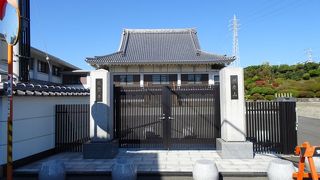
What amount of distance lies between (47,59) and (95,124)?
25912mm

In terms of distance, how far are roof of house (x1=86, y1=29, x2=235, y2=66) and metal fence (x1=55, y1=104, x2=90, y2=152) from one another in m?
15.3

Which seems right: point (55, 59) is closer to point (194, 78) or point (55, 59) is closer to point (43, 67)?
point (43, 67)

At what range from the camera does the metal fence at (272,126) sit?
9.61 meters

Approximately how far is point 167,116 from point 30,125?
461cm

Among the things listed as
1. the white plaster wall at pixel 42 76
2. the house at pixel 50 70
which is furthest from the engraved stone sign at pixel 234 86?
the white plaster wall at pixel 42 76

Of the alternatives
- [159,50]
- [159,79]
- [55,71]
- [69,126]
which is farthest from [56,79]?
[69,126]

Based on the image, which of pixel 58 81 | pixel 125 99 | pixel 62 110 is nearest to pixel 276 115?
pixel 125 99

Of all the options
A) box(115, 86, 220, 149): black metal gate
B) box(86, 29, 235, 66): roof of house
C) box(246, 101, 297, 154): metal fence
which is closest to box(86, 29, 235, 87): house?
box(86, 29, 235, 66): roof of house

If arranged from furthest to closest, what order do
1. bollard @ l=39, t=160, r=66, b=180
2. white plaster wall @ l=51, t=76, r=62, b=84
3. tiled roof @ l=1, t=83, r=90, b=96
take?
white plaster wall @ l=51, t=76, r=62, b=84 < tiled roof @ l=1, t=83, r=90, b=96 < bollard @ l=39, t=160, r=66, b=180

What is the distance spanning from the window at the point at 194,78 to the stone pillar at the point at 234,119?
1706cm

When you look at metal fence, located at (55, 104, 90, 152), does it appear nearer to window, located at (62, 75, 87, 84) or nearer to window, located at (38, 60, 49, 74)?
window, located at (38, 60, 49, 74)

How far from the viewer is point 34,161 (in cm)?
877

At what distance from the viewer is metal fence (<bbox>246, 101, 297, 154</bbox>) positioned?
31.5ft

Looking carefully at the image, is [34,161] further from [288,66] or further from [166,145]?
[288,66]
